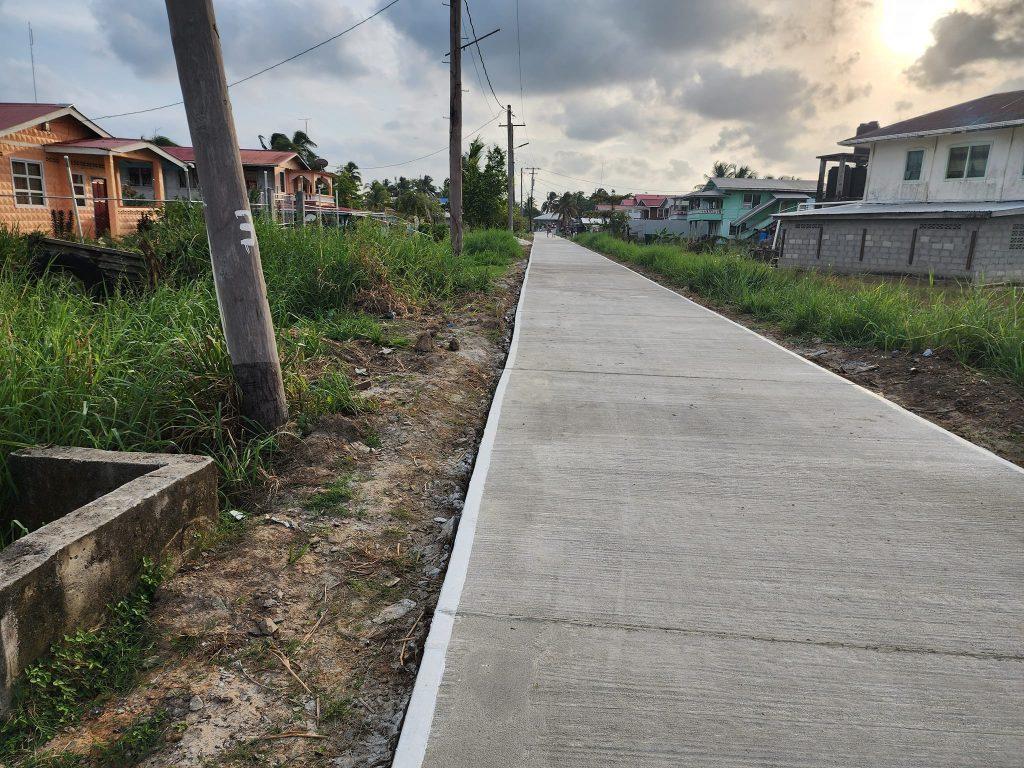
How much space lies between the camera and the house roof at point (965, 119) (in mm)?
26125

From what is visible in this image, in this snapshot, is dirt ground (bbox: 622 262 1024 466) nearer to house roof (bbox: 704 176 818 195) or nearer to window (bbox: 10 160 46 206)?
window (bbox: 10 160 46 206)

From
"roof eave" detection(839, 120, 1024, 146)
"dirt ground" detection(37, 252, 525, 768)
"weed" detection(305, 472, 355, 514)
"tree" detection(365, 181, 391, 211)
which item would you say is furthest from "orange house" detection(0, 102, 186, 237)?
"tree" detection(365, 181, 391, 211)

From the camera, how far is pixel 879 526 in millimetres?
4012

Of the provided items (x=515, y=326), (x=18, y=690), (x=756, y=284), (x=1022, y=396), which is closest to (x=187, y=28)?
(x=18, y=690)

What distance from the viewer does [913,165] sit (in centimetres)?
3025

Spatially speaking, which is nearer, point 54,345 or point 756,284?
point 54,345

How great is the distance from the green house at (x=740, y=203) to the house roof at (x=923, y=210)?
2399 cm

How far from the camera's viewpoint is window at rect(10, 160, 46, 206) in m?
20.7

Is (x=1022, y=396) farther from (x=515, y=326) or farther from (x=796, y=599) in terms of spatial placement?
(x=515, y=326)

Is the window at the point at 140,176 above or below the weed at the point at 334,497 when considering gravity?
above

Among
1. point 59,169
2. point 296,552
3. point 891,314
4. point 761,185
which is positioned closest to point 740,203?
point 761,185

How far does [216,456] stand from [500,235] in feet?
90.0

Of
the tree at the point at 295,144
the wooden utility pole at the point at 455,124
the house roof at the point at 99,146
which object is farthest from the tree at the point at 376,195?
the wooden utility pole at the point at 455,124

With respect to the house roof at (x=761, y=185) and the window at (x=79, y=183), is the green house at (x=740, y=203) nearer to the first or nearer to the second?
the house roof at (x=761, y=185)
